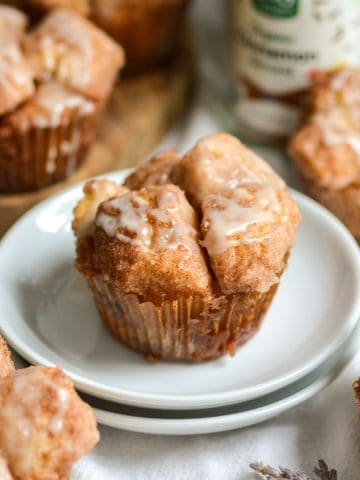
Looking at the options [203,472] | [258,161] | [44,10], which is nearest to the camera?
[203,472]

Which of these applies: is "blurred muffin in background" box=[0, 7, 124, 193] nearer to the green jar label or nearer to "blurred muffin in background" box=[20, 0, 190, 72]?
"blurred muffin in background" box=[20, 0, 190, 72]

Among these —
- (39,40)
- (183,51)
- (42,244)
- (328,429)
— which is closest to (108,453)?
(328,429)

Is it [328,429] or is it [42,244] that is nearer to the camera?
[328,429]

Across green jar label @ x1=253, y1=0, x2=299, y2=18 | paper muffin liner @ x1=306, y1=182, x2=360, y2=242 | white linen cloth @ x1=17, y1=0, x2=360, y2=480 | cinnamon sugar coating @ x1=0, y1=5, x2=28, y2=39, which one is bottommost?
white linen cloth @ x1=17, y1=0, x2=360, y2=480

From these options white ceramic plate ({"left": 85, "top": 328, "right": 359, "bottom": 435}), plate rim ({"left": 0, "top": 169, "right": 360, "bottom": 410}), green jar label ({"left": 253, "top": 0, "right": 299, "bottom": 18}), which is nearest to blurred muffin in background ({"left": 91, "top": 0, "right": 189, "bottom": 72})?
green jar label ({"left": 253, "top": 0, "right": 299, "bottom": 18})

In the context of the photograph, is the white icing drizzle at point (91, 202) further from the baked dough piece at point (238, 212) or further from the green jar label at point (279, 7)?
the green jar label at point (279, 7)

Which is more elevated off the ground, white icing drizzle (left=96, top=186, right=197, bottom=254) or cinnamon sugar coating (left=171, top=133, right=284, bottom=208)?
cinnamon sugar coating (left=171, top=133, right=284, bottom=208)

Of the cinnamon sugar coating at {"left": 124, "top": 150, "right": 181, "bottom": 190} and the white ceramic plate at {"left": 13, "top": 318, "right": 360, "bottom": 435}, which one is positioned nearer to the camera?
the white ceramic plate at {"left": 13, "top": 318, "right": 360, "bottom": 435}

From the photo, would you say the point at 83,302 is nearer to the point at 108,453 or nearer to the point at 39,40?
the point at 108,453
